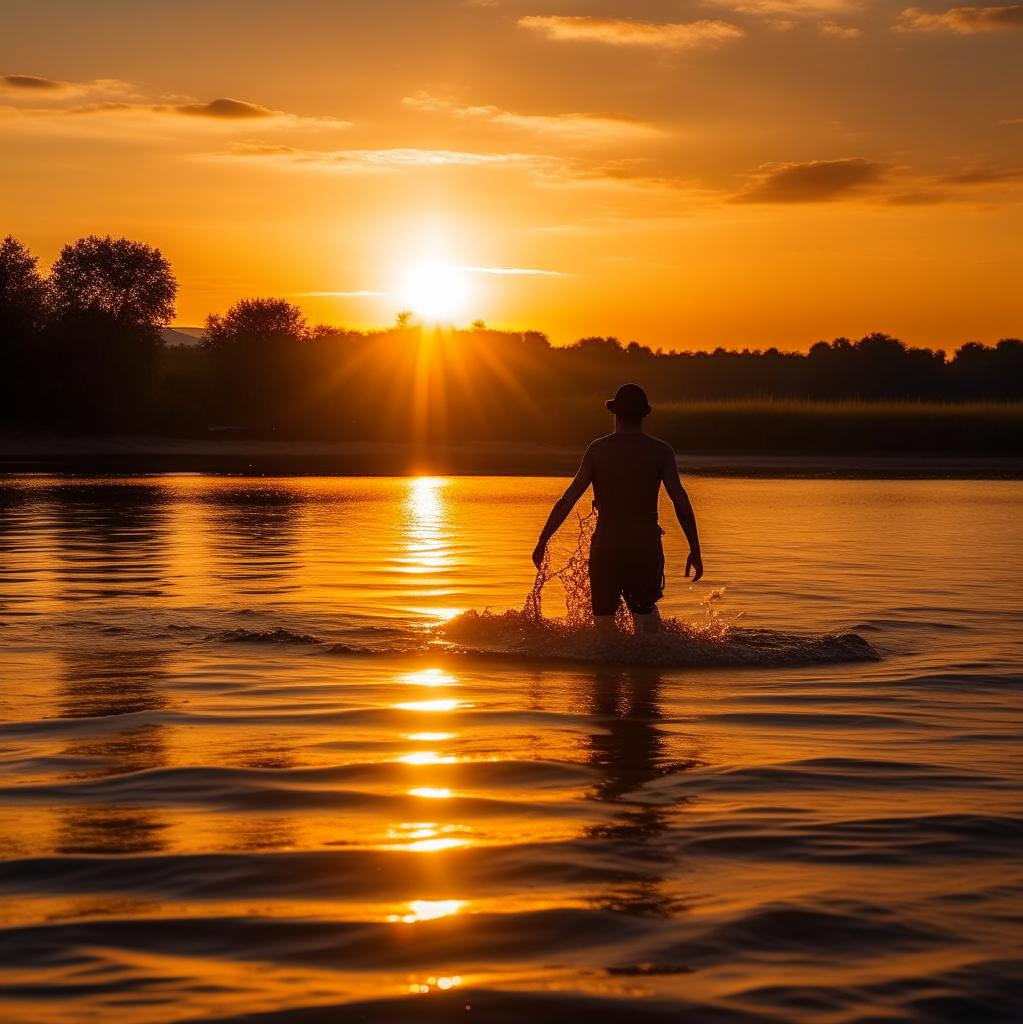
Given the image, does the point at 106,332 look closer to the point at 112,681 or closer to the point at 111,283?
the point at 111,283

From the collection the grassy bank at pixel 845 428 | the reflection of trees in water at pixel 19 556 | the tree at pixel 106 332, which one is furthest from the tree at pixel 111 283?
the reflection of trees in water at pixel 19 556

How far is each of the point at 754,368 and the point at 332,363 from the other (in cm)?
5267

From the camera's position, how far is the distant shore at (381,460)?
52625 mm

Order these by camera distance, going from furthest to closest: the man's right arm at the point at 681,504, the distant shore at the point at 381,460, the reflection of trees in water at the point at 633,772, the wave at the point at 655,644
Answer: the distant shore at the point at 381,460 → the wave at the point at 655,644 → the man's right arm at the point at 681,504 → the reflection of trees in water at the point at 633,772

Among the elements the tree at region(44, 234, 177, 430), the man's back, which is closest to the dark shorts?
the man's back

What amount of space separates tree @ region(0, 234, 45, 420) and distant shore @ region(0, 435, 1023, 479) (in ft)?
7.22

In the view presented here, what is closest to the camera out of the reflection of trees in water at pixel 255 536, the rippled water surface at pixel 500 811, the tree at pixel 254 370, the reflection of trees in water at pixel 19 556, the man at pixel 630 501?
the rippled water surface at pixel 500 811

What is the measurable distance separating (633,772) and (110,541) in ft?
56.4

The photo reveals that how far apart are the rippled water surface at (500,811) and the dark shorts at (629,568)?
557 mm

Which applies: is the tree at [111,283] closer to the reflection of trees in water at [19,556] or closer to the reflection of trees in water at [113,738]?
the reflection of trees in water at [19,556]

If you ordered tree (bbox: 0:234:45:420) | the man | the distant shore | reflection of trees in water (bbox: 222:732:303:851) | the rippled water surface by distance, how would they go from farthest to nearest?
1. tree (bbox: 0:234:45:420)
2. the distant shore
3. the man
4. reflection of trees in water (bbox: 222:732:303:851)
5. the rippled water surface

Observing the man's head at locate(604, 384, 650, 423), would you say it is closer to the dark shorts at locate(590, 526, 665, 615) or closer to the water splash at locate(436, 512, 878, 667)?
the dark shorts at locate(590, 526, 665, 615)

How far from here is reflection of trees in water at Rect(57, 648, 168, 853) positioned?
6656 millimetres

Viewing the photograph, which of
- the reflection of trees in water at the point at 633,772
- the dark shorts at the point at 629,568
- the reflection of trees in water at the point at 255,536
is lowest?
the reflection of trees in water at the point at 255,536
